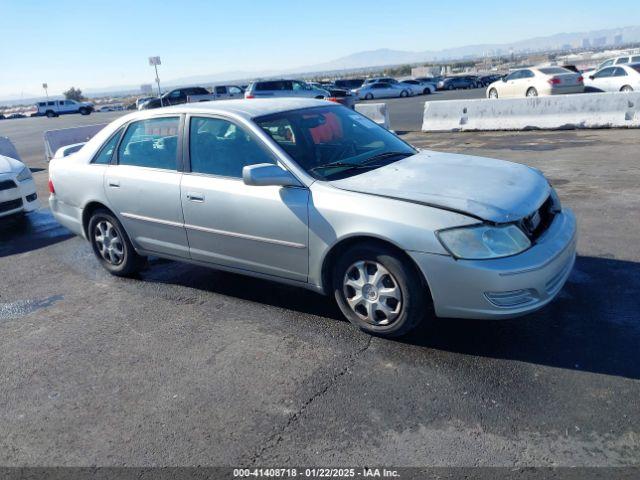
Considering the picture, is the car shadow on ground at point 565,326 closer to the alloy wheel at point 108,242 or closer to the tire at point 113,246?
the tire at point 113,246

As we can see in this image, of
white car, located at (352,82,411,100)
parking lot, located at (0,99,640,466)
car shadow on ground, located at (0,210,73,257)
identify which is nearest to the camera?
parking lot, located at (0,99,640,466)

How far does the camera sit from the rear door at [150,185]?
191 inches

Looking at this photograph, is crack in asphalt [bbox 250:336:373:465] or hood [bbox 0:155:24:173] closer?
crack in asphalt [bbox 250:336:373:465]

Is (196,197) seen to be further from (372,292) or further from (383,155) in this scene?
(372,292)

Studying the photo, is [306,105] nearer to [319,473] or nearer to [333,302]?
[333,302]

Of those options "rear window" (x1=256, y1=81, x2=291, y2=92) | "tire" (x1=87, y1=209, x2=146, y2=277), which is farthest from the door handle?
"rear window" (x1=256, y1=81, x2=291, y2=92)

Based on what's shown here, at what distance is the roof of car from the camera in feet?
15.3

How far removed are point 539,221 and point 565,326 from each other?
0.75 meters

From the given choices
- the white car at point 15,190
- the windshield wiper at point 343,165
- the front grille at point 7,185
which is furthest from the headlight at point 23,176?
the windshield wiper at point 343,165

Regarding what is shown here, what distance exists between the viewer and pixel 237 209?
4.37 metres

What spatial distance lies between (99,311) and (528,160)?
7.94 metres

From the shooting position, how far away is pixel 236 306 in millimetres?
4773

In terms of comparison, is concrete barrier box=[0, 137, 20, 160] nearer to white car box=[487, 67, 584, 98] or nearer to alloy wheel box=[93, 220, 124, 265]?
alloy wheel box=[93, 220, 124, 265]

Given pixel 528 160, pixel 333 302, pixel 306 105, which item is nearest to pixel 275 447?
pixel 333 302
